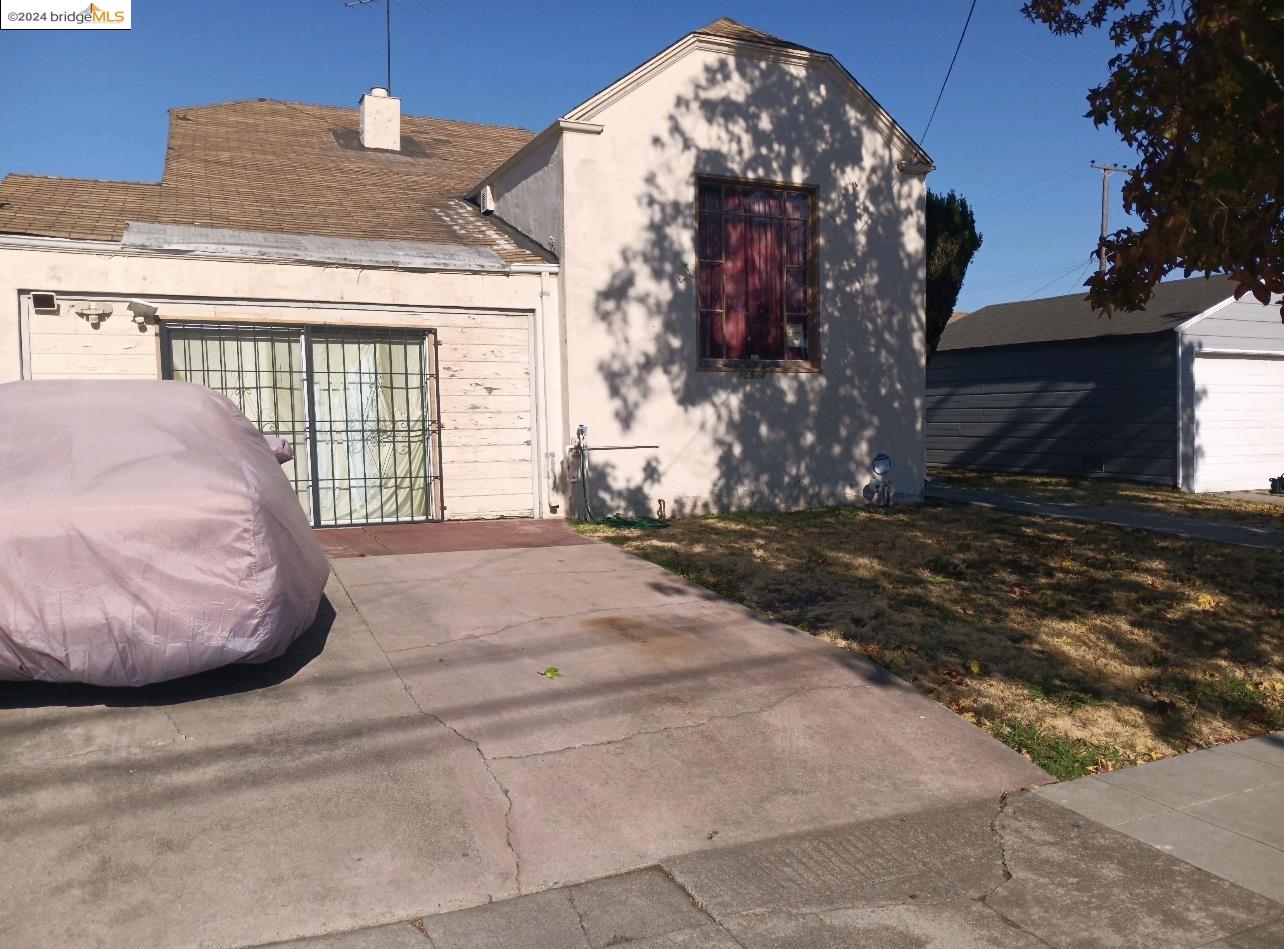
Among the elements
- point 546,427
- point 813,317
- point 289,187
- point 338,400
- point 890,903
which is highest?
point 289,187

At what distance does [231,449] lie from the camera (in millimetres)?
5758

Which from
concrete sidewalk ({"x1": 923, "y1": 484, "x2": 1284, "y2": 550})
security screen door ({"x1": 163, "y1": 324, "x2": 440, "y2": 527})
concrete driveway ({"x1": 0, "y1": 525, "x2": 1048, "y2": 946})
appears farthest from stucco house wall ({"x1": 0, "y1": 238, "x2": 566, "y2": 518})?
concrete sidewalk ({"x1": 923, "y1": 484, "x2": 1284, "y2": 550})

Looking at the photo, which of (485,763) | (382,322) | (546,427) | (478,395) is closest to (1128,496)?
(546,427)

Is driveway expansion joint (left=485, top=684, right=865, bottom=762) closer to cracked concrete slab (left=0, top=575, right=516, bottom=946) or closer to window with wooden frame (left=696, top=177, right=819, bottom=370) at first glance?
cracked concrete slab (left=0, top=575, right=516, bottom=946)

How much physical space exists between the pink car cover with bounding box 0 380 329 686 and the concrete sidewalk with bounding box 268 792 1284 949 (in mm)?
2147

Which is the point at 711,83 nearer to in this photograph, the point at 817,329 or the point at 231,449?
the point at 817,329

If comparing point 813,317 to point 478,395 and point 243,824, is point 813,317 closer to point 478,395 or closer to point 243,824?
point 478,395

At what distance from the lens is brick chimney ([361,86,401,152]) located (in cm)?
1703

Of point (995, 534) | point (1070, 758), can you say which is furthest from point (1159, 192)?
A: point (995, 534)

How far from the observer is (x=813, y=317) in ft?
43.7

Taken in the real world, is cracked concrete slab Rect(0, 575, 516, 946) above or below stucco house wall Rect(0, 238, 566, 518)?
below

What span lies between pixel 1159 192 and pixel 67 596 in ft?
22.7

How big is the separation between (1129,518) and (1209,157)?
7770 mm

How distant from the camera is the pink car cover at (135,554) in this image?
4875mm
